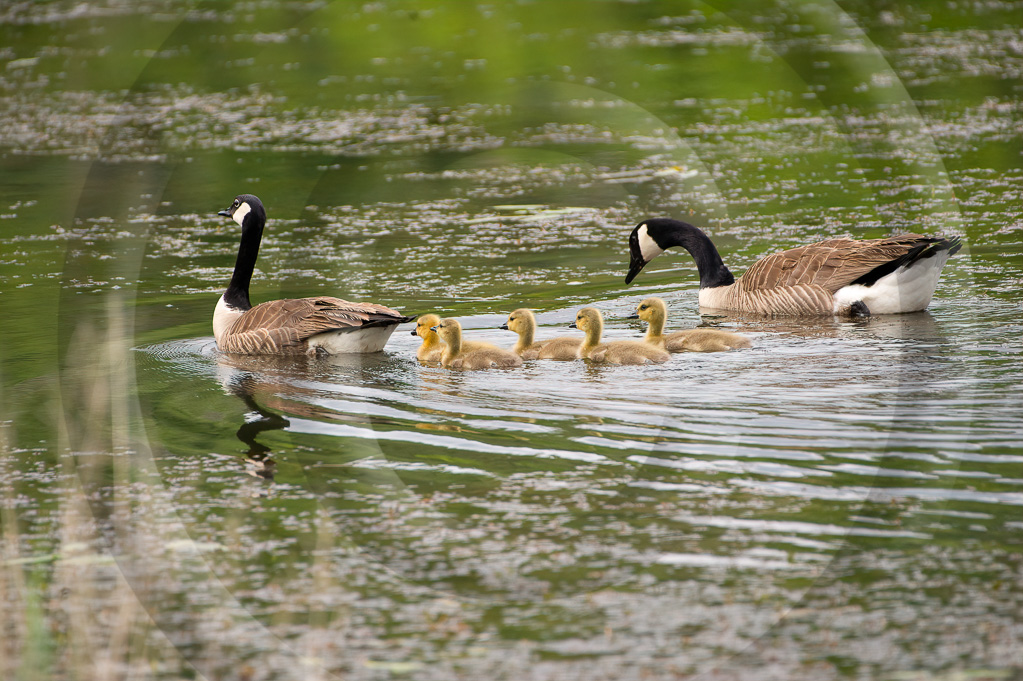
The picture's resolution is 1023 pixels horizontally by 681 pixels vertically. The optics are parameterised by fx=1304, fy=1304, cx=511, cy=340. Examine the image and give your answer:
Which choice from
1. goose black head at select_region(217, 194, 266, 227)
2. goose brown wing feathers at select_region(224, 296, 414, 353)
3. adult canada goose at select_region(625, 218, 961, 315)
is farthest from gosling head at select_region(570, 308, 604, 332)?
goose black head at select_region(217, 194, 266, 227)

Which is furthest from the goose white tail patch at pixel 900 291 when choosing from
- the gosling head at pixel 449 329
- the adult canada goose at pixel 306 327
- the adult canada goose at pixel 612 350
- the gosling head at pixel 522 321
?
the adult canada goose at pixel 306 327

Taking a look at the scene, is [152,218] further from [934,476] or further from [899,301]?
[934,476]

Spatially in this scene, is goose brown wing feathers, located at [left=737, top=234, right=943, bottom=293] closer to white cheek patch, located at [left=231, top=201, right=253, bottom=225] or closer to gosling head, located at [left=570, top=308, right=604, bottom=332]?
gosling head, located at [left=570, top=308, right=604, bottom=332]

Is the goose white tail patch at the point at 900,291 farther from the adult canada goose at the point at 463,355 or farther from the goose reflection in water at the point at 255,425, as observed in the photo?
the goose reflection in water at the point at 255,425

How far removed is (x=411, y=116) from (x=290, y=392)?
46.5 ft

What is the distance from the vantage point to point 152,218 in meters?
17.1

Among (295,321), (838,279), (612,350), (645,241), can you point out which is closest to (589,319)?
(612,350)

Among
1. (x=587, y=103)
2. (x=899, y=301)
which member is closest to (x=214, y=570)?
(x=899, y=301)

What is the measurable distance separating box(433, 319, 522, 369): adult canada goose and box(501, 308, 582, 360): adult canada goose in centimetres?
25

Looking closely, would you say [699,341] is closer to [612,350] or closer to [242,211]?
[612,350]

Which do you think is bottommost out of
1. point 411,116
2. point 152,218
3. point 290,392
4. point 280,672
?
point 280,672

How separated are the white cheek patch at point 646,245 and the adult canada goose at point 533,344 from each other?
9.65 feet

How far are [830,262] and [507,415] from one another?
443 cm

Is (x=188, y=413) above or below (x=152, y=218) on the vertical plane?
below
